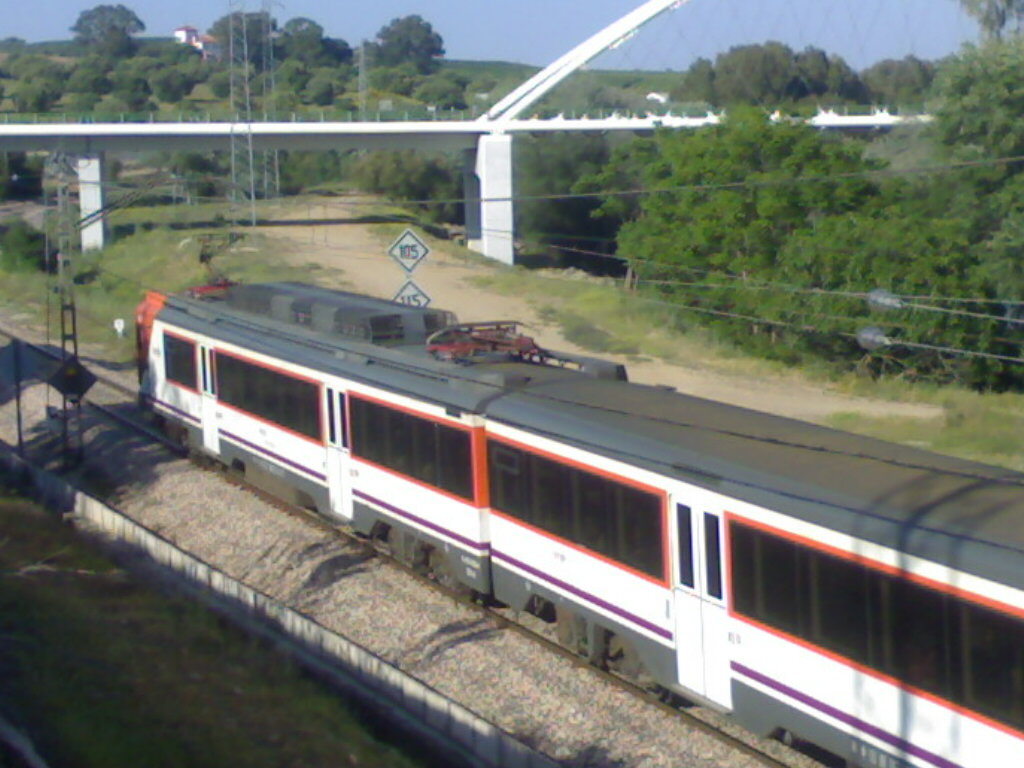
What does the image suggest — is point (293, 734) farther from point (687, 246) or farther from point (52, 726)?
point (687, 246)

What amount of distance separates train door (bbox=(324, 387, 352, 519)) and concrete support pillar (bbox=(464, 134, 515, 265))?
34.1 meters

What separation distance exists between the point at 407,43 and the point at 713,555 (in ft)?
521

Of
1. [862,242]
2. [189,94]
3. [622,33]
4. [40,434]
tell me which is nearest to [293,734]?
[40,434]

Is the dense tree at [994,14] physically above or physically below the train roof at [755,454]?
above

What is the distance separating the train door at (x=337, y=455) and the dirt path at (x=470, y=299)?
37.3ft

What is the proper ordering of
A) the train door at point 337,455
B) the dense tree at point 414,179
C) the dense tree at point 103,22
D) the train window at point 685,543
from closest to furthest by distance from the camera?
the train window at point 685,543 → the train door at point 337,455 → the dense tree at point 414,179 → the dense tree at point 103,22

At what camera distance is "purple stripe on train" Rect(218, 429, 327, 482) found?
15.0 m

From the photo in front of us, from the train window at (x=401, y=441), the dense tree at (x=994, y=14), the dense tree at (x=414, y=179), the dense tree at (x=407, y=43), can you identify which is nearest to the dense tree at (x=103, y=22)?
the dense tree at (x=407, y=43)

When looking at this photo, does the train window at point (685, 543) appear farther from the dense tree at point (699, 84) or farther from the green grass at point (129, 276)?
the dense tree at point (699, 84)

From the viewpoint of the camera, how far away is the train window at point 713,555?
878cm

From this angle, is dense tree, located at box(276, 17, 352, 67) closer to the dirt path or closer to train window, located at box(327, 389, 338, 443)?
the dirt path

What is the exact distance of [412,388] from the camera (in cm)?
1264

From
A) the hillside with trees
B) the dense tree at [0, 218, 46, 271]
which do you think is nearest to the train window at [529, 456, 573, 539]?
the hillside with trees

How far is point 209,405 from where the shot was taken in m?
18.2
